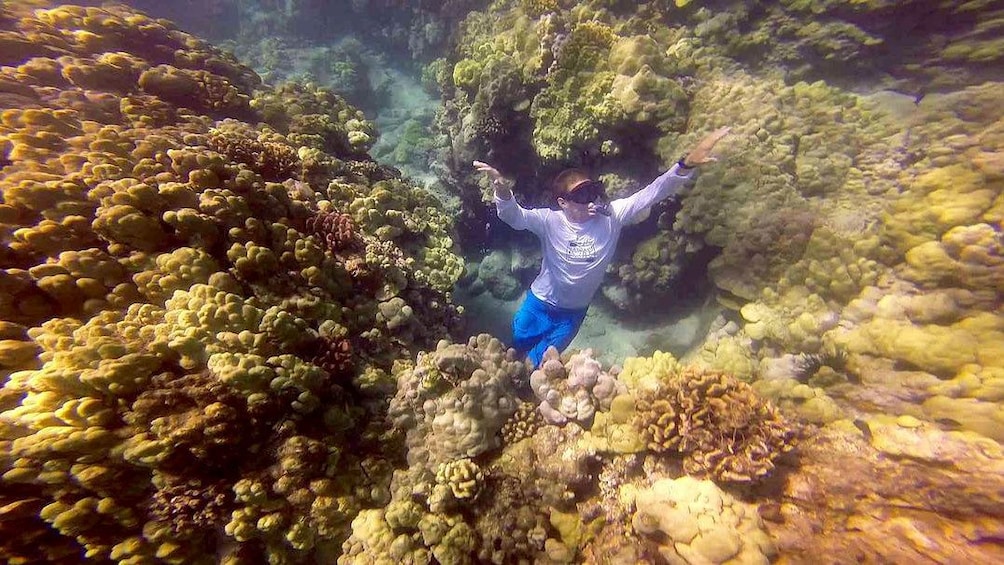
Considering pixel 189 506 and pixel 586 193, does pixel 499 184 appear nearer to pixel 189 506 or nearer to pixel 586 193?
pixel 586 193

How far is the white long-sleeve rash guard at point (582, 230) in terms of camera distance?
4.81m

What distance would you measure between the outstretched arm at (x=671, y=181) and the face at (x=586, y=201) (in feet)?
1.15

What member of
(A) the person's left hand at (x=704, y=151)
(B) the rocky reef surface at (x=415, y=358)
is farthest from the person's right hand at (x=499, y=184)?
(A) the person's left hand at (x=704, y=151)

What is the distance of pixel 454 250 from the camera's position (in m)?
5.50

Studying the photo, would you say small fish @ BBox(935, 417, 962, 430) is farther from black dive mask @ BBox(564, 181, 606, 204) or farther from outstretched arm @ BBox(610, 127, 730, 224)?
black dive mask @ BBox(564, 181, 606, 204)

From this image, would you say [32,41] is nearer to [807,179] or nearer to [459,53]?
[459,53]

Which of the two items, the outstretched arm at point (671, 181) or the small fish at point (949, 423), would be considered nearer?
the small fish at point (949, 423)

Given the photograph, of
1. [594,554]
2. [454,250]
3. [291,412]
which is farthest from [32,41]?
[594,554]

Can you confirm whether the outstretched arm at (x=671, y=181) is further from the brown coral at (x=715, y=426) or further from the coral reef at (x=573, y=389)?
the brown coral at (x=715, y=426)

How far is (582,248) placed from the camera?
16.5ft

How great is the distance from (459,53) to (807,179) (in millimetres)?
7730

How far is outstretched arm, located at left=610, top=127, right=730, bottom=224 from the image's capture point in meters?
4.38

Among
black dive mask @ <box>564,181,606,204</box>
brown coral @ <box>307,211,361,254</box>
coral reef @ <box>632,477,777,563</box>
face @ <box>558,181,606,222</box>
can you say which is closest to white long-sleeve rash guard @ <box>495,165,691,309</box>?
face @ <box>558,181,606,222</box>

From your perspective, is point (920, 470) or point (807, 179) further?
point (807, 179)
